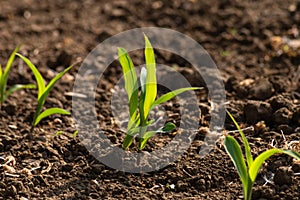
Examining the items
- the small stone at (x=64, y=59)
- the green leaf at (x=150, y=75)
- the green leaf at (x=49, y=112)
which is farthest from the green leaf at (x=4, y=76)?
the green leaf at (x=150, y=75)

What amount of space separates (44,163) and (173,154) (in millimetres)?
608

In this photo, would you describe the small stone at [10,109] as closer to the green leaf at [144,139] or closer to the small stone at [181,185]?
the green leaf at [144,139]

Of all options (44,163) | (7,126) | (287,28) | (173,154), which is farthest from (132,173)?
(287,28)

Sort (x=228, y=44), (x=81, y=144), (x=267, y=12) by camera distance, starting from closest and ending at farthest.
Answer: (x=81, y=144) < (x=228, y=44) < (x=267, y=12)

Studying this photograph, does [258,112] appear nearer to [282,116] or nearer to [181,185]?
[282,116]

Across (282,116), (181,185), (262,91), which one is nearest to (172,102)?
(262,91)

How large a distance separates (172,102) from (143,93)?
0.68 metres

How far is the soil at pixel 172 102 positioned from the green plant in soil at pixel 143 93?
0.19m

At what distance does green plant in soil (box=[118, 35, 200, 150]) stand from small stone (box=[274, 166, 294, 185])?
0.49 meters

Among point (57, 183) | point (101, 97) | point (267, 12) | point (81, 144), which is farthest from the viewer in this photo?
point (267, 12)

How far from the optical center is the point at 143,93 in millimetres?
2555

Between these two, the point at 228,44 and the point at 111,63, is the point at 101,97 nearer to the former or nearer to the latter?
the point at 111,63

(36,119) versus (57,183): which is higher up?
(36,119)

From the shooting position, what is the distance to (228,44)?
3971 mm
